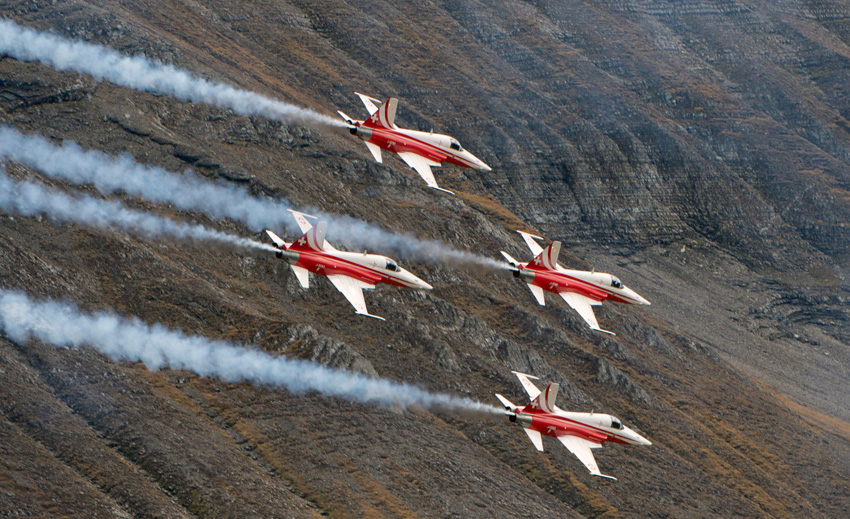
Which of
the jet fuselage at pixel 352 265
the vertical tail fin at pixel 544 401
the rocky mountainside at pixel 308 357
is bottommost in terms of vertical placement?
the rocky mountainside at pixel 308 357

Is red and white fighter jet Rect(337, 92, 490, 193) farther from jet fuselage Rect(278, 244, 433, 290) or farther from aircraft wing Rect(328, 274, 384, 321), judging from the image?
aircraft wing Rect(328, 274, 384, 321)

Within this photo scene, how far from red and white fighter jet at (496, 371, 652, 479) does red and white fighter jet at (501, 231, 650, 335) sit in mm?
7645

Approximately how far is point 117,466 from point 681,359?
337 feet

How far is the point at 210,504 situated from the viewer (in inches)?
4058

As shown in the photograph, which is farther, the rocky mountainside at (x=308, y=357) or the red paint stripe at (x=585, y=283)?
the rocky mountainside at (x=308, y=357)

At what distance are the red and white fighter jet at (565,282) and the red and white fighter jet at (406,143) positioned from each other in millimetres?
9076

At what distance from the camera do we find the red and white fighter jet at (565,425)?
302 ft

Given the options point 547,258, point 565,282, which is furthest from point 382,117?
point 565,282

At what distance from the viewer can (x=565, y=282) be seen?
322 ft

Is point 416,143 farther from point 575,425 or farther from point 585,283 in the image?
point 575,425

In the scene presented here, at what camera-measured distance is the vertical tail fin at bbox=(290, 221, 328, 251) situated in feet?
283

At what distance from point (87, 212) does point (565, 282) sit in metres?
62.9

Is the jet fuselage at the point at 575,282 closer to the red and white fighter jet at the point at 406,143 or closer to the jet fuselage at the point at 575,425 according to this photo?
the red and white fighter jet at the point at 406,143

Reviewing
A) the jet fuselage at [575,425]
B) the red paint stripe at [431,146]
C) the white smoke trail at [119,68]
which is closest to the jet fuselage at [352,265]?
the red paint stripe at [431,146]
